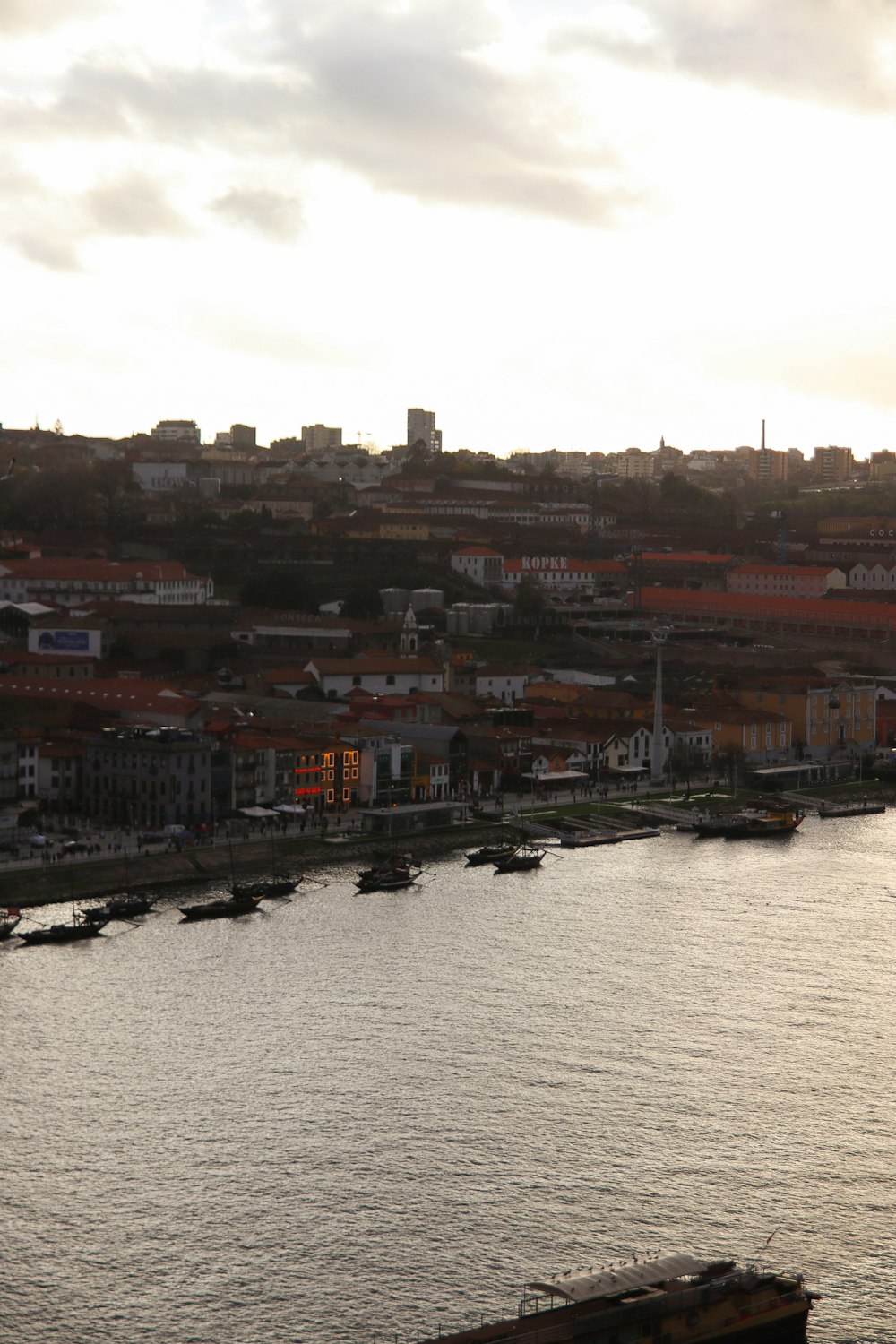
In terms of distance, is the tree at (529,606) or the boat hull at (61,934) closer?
the boat hull at (61,934)

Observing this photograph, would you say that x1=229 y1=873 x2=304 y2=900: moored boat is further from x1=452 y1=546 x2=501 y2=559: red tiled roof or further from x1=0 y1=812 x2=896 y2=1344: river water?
x1=452 y1=546 x2=501 y2=559: red tiled roof

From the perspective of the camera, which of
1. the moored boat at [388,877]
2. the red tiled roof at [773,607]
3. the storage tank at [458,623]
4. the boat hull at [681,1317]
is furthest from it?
the red tiled roof at [773,607]

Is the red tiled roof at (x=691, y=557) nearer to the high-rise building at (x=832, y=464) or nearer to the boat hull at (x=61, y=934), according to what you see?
the boat hull at (x=61, y=934)

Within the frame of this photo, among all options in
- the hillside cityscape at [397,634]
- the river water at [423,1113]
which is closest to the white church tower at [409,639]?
the hillside cityscape at [397,634]

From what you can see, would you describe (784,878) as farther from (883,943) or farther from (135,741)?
(135,741)

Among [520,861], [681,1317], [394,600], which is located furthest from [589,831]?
[394,600]

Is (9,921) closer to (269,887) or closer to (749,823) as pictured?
(269,887)

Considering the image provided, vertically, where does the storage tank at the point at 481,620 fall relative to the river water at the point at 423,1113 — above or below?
above

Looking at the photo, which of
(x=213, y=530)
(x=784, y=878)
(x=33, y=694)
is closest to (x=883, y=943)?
(x=784, y=878)
